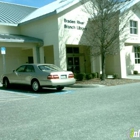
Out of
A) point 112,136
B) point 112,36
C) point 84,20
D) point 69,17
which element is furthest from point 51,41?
point 112,136

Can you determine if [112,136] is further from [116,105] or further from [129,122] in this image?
[116,105]

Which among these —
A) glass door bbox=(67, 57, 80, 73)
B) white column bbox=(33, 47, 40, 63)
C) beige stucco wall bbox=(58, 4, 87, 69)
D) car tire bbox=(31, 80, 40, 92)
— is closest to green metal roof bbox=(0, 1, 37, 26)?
white column bbox=(33, 47, 40, 63)

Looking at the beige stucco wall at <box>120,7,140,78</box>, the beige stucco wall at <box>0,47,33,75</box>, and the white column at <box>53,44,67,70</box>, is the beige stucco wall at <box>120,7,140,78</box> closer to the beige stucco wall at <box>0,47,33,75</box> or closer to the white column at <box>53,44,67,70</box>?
the white column at <box>53,44,67,70</box>

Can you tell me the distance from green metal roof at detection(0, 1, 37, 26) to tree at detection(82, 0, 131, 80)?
Answer: 7.23 metres

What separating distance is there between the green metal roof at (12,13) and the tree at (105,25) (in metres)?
7.23

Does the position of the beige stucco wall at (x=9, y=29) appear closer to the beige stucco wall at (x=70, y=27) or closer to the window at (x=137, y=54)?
the beige stucco wall at (x=70, y=27)

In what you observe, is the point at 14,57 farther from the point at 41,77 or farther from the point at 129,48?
the point at 129,48

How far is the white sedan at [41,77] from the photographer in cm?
1162

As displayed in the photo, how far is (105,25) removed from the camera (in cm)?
1622

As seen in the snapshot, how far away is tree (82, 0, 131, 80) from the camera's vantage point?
16.2 meters

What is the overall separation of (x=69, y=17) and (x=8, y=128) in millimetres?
14274

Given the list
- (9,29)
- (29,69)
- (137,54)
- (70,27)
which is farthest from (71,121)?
(137,54)


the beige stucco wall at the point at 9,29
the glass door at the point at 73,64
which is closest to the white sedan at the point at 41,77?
the beige stucco wall at the point at 9,29

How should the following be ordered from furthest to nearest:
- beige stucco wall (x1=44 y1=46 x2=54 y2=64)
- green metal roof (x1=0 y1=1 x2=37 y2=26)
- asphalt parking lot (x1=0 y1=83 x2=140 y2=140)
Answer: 1. beige stucco wall (x1=44 y1=46 x2=54 y2=64)
2. green metal roof (x1=0 y1=1 x2=37 y2=26)
3. asphalt parking lot (x1=0 y1=83 x2=140 y2=140)
